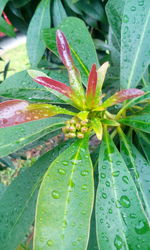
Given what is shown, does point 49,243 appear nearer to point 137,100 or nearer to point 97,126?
point 97,126

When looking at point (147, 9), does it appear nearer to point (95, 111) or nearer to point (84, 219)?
point (95, 111)

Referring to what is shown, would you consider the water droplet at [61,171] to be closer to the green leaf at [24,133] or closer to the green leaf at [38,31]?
the green leaf at [24,133]

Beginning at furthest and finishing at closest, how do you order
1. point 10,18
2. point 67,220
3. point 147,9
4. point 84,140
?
1. point 10,18
2. point 147,9
3. point 84,140
4. point 67,220

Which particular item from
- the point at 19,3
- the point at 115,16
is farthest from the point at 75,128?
the point at 19,3

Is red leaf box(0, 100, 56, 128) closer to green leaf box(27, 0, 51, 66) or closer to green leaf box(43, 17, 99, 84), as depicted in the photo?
green leaf box(43, 17, 99, 84)

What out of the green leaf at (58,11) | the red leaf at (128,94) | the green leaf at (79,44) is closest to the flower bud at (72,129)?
the red leaf at (128,94)

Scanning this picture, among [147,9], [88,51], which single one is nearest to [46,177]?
[88,51]
